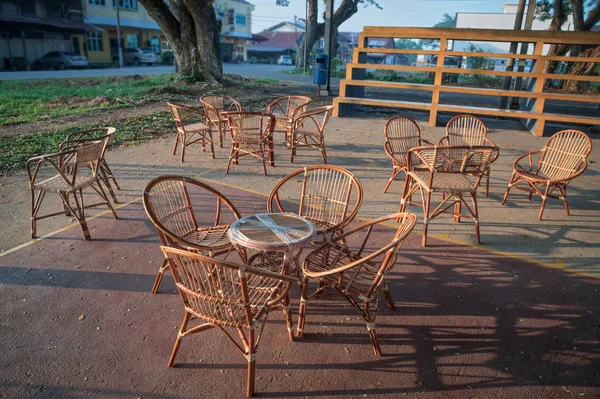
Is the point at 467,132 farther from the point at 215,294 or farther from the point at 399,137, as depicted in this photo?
the point at 215,294

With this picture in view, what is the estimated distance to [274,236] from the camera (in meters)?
2.94

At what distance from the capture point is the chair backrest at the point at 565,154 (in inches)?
196

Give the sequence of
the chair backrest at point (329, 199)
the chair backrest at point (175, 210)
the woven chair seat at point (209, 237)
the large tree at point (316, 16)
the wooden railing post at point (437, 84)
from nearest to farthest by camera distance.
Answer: the chair backrest at point (175, 210)
the woven chair seat at point (209, 237)
the chair backrest at point (329, 199)
the wooden railing post at point (437, 84)
the large tree at point (316, 16)

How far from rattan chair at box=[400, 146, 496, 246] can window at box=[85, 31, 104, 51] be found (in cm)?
4070

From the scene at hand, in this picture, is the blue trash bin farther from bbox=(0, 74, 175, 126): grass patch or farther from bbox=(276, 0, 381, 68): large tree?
bbox=(276, 0, 381, 68): large tree

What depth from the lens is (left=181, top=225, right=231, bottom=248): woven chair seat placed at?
10.7ft

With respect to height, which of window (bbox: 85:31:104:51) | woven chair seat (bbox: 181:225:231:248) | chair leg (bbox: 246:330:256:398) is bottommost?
chair leg (bbox: 246:330:256:398)

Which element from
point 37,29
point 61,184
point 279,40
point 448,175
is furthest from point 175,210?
point 279,40

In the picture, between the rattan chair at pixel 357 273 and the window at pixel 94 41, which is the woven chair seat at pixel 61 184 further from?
the window at pixel 94 41

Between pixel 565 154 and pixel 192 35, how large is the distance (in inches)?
572

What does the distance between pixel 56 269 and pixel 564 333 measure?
398 centimetres

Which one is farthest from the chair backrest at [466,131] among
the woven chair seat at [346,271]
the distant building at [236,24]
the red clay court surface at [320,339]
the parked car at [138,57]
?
the distant building at [236,24]

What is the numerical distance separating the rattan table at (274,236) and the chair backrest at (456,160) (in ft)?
5.95

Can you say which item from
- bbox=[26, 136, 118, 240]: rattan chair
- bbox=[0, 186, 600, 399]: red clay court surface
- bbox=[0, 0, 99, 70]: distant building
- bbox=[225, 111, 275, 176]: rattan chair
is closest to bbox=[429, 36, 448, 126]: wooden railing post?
bbox=[225, 111, 275, 176]: rattan chair
